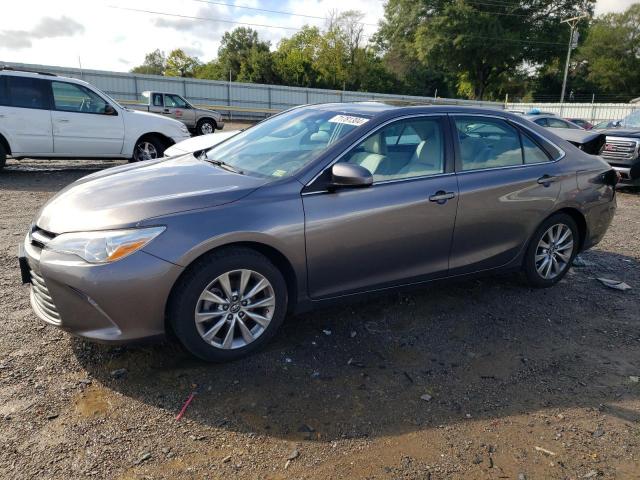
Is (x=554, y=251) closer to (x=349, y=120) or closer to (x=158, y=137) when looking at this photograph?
(x=349, y=120)

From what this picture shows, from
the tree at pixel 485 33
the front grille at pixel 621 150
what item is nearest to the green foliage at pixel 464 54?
the tree at pixel 485 33

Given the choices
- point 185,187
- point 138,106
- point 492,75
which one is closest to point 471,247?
point 185,187

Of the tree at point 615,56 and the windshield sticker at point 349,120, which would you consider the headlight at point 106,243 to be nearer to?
the windshield sticker at point 349,120

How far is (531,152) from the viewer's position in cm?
444

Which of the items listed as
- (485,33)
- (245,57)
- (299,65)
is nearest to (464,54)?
(485,33)

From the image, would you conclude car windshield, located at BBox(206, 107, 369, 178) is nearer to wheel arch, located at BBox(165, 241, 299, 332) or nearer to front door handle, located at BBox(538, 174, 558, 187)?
wheel arch, located at BBox(165, 241, 299, 332)

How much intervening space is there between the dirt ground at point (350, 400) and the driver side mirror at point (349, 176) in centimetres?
115

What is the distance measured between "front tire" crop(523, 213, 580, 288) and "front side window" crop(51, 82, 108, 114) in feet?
27.9

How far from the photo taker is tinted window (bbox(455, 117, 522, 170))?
4035 millimetres

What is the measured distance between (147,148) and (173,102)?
34.3ft

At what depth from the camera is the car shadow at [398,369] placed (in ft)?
9.31

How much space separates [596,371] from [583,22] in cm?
5654

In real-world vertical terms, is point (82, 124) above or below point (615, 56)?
below

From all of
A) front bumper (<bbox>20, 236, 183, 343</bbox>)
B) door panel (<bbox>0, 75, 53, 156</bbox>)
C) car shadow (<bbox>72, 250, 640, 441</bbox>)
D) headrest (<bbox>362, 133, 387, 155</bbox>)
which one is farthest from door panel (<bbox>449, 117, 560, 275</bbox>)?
door panel (<bbox>0, 75, 53, 156</bbox>)
